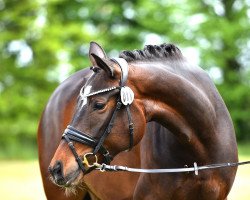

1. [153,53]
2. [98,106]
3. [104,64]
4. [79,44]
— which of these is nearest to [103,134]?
[98,106]

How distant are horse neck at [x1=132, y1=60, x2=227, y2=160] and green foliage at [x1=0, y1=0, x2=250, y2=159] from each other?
906 inches

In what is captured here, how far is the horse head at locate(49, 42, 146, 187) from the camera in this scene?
3.74 metres

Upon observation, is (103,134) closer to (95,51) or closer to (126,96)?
(126,96)

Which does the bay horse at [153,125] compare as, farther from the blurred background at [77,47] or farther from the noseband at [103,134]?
the blurred background at [77,47]

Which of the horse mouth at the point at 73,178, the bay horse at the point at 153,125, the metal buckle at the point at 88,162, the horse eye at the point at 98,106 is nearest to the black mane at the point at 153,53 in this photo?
the bay horse at the point at 153,125

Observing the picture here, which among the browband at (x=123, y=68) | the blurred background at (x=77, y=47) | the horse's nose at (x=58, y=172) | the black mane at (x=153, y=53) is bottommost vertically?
the horse's nose at (x=58, y=172)

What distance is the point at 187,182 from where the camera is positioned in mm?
4328

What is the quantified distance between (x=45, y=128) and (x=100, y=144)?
8.33ft

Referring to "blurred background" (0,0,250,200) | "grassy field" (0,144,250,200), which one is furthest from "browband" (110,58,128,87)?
"blurred background" (0,0,250,200)

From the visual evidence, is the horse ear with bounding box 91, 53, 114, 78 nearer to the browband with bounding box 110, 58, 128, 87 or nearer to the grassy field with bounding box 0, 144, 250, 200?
the browband with bounding box 110, 58, 128, 87

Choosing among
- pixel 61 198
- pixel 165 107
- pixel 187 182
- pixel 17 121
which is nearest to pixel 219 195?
pixel 187 182

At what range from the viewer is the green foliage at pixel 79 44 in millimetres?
27781

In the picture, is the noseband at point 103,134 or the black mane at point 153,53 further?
the black mane at point 153,53

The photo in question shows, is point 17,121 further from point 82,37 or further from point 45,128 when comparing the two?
point 45,128
